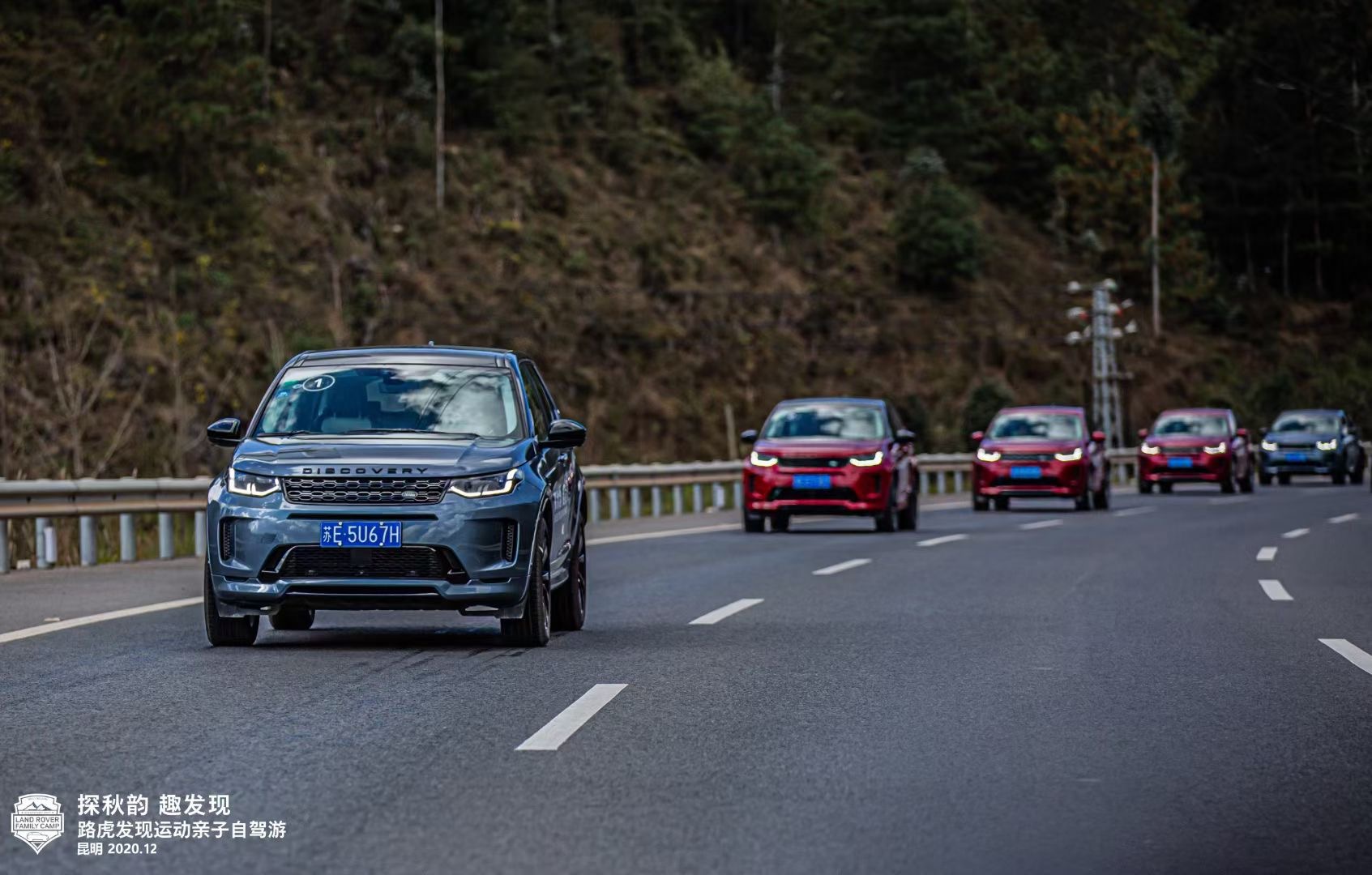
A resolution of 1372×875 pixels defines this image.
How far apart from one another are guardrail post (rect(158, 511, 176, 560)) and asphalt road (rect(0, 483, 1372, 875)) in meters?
5.28

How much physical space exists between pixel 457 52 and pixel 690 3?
2598 centimetres

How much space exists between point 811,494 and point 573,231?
49671 millimetres

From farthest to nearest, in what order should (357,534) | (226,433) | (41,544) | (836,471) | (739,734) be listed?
(836,471) < (41,544) < (226,433) < (357,534) < (739,734)

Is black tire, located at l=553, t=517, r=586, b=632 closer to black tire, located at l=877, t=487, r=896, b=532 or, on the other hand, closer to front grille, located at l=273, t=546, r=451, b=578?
front grille, located at l=273, t=546, r=451, b=578

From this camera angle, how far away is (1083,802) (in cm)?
684

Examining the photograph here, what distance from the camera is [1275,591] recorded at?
1630cm

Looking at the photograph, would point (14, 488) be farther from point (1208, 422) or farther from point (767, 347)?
point (767, 347)

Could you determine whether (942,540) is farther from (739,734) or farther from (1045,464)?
(739,734)

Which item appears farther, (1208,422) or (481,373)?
(1208,422)

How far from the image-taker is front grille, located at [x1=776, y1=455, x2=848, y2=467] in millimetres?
25781

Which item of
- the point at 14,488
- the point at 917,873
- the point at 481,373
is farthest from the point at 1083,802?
the point at 14,488

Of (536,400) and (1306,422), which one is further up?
(536,400)

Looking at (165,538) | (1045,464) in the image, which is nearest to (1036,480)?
(1045,464)

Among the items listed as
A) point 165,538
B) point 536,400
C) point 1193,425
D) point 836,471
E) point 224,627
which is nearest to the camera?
point 224,627
